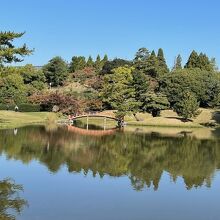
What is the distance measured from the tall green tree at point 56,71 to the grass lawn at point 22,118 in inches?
894

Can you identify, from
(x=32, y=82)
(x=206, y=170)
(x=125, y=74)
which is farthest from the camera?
(x=32, y=82)

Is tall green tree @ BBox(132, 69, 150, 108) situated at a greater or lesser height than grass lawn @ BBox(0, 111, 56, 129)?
greater

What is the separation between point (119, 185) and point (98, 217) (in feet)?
18.4

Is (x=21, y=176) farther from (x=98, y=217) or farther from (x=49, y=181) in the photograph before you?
(x=98, y=217)

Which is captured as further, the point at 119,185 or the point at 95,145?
the point at 95,145

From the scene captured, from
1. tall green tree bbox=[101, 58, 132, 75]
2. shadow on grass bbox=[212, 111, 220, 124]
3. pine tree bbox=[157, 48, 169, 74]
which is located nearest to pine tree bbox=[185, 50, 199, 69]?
pine tree bbox=[157, 48, 169, 74]

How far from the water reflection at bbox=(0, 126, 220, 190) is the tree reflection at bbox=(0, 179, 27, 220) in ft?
16.0

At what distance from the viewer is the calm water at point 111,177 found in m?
15.0

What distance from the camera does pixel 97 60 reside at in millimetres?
101875

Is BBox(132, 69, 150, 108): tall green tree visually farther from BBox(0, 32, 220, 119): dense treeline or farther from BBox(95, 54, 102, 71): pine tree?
BBox(95, 54, 102, 71): pine tree

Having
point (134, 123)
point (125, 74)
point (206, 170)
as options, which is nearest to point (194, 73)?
point (125, 74)

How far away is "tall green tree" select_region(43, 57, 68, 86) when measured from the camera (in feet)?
267

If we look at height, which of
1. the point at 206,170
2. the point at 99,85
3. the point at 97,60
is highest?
the point at 97,60

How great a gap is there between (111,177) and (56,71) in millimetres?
61535
